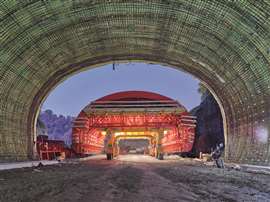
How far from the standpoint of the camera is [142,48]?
21453 millimetres

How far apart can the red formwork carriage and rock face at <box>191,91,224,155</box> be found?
5.44 m

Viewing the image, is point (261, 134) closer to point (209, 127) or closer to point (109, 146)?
point (109, 146)

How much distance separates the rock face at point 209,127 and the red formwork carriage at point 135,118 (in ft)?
17.9

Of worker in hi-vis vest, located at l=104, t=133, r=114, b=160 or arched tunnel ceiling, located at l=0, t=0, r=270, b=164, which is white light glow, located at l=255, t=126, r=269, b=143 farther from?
worker in hi-vis vest, located at l=104, t=133, r=114, b=160

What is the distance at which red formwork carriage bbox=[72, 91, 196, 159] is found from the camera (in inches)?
1442

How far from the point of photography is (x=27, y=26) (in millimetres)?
15195

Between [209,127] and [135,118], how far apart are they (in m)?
13.7

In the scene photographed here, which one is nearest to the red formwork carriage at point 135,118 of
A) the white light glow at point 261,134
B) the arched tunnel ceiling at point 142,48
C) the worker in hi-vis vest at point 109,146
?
the worker in hi-vis vest at point 109,146

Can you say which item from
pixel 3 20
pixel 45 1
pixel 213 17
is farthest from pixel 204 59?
pixel 3 20

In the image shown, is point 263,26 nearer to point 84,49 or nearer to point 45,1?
point 45,1

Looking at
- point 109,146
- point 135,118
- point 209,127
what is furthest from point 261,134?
point 209,127

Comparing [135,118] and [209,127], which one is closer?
[135,118]

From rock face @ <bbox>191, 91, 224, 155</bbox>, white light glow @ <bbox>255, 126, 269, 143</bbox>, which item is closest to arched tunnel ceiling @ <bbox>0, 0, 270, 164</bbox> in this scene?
white light glow @ <bbox>255, 126, 269, 143</bbox>

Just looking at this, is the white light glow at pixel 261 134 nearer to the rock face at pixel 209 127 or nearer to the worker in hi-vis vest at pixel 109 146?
the worker in hi-vis vest at pixel 109 146
